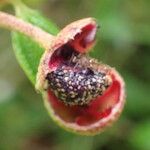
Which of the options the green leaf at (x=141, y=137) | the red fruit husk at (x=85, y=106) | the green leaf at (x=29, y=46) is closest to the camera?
the red fruit husk at (x=85, y=106)

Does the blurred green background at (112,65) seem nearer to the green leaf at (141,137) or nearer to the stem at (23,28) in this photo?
the green leaf at (141,137)

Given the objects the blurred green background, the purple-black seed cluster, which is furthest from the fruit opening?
the blurred green background

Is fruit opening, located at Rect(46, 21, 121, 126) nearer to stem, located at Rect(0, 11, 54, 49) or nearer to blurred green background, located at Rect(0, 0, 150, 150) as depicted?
stem, located at Rect(0, 11, 54, 49)

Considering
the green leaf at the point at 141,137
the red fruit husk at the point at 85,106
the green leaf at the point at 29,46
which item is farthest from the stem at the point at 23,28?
the green leaf at the point at 141,137

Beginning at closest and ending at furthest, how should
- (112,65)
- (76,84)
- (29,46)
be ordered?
1. (76,84)
2. (29,46)
3. (112,65)

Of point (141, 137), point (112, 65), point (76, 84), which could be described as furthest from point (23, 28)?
point (112, 65)

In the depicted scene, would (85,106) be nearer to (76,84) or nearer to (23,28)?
(76,84)
